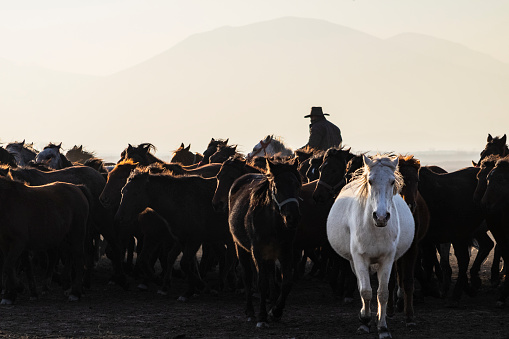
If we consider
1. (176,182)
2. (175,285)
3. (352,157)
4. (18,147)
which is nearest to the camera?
(352,157)

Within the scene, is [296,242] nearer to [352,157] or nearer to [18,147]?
[352,157]

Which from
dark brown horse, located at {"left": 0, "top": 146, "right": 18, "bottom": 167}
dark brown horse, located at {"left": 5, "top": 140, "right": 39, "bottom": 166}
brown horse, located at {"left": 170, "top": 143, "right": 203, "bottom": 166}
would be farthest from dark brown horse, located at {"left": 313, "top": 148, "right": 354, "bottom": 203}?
dark brown horse, located at {"left": 5, "top": 140, "right": 39, "bottom": 166}

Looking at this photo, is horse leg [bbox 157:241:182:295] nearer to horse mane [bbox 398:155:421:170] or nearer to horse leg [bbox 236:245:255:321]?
horse leg [bbox 236:245:255:321]

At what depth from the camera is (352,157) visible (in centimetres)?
1093

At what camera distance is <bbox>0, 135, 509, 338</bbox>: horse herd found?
27.7 ft

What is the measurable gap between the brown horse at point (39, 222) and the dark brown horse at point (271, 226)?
2.93 metres

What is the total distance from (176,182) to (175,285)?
6.89ft

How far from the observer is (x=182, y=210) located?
37.9 ft

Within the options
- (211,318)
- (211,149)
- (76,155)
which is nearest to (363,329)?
(211,318)

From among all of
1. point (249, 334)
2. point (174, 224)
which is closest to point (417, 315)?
point (249, 334)

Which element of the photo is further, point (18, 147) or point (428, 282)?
point (18, 147)

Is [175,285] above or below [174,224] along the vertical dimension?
below

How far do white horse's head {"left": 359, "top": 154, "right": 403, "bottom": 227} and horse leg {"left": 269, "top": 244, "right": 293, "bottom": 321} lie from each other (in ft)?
4.83

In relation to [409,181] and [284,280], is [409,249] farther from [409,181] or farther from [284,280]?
[284,280]
